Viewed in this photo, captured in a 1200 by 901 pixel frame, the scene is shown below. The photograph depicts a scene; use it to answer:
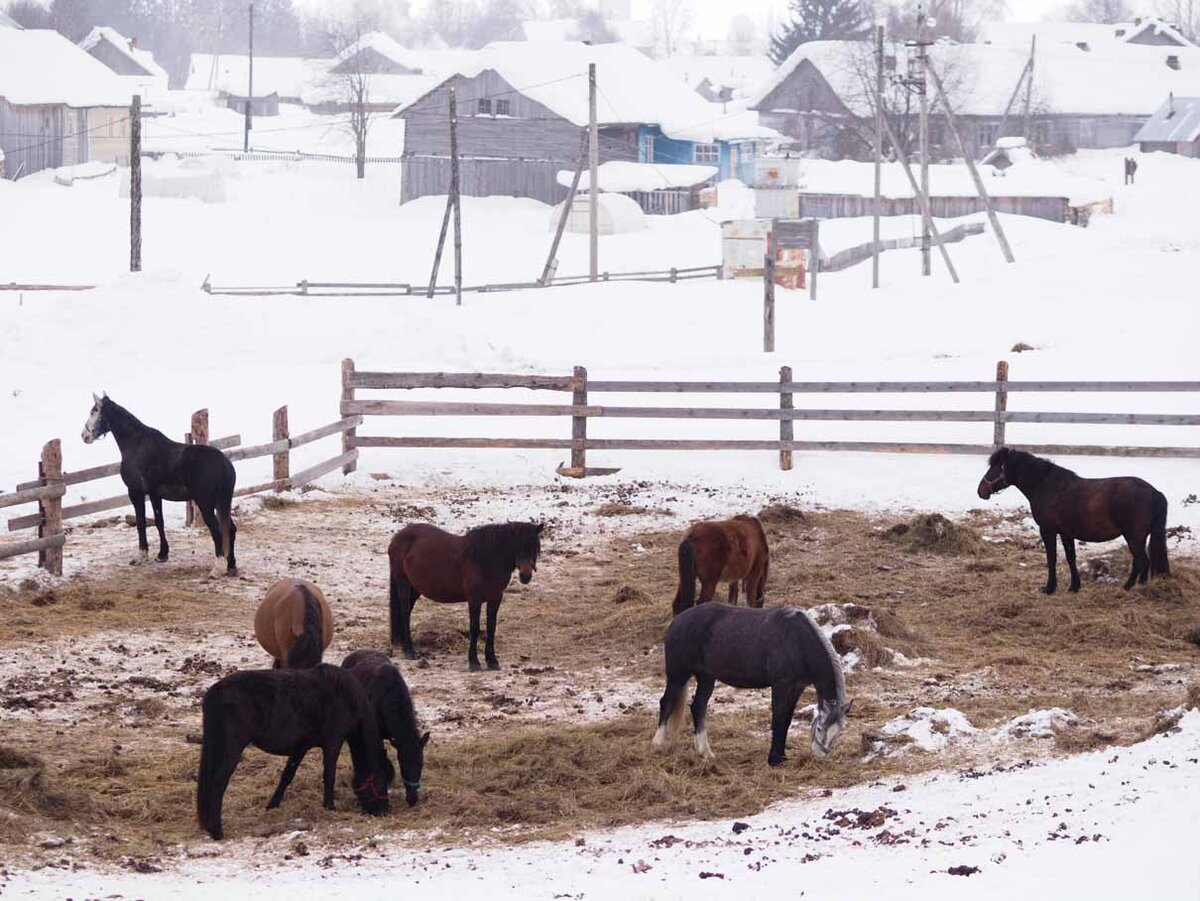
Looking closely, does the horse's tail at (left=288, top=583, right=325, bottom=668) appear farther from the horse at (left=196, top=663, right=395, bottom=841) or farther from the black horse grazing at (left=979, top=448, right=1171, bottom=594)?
the black horse grazing at (left=979, top=448, right=1171, bottom=594)

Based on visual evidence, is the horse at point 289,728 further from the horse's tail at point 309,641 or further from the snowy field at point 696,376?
the horse's tail at point 309,641

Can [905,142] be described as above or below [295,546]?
above

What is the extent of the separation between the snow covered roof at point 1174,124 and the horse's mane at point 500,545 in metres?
68.7

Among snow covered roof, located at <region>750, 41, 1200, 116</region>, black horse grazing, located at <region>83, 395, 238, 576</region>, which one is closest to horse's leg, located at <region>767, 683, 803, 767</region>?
black horse grazing, located at <region>83, 395, 238, 576</region>

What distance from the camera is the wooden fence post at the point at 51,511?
13.4m

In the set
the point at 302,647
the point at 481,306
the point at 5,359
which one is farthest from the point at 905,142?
the point at 302,647

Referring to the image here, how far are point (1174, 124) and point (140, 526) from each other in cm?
6916

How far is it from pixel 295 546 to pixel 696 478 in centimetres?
512

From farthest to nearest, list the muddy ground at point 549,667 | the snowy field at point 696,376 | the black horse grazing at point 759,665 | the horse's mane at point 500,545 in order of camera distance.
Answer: the horse's mane at point 500,545 < the black horse grazing at point 759,665 < the muddy ground at point 549,667 < the snowy field at point 696,376

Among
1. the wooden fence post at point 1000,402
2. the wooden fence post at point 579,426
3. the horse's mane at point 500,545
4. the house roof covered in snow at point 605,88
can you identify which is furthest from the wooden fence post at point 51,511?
the house roof covered in snow at point 605,88

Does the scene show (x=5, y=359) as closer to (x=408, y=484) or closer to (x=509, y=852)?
(x=408, y=484)

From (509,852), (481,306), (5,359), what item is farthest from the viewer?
(481,306)

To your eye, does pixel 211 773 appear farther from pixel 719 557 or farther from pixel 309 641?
pixel 719 557

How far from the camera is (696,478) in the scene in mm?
18141
